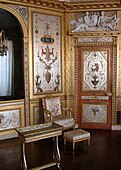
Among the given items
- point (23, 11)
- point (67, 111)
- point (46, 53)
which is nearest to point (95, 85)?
point (67, 111)

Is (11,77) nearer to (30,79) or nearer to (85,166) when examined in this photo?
(30,79)

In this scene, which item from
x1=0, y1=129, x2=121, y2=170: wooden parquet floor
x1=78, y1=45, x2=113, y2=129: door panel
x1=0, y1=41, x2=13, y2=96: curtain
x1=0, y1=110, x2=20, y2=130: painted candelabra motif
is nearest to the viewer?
x1=0, y1=129, x2=121, y2=170: wooden parquet floor

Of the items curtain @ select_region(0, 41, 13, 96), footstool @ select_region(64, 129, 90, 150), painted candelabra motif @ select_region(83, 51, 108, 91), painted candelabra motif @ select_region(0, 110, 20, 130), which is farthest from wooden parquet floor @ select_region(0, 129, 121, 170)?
painted candelabra motif @ select_region(83, 51, 108, 91)

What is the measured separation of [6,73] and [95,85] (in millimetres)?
2422

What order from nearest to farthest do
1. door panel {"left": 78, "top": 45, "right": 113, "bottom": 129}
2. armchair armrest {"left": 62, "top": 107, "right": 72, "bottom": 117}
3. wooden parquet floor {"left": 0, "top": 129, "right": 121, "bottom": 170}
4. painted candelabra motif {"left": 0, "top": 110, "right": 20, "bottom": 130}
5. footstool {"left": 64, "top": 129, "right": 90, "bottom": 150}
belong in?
wooden parquet floor {"left": 0, "top": 129, "right": 121, "bottom": 170} < footstool {"left": 64, "top": 129, "right": 90, "bottom": 150} < painted candelabra motif {"left": 0, "top": 110, "right": 20, "bottom": 130} < armchair armrest {"left": 62, "top": 107, "right": 72, "bottom": 117} < door panel {"left": 78, "top": 45, "right": 113, "bottom": 129}

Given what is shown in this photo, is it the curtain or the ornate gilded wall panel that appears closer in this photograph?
the ornate gilded wall panel

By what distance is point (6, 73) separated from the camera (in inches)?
233

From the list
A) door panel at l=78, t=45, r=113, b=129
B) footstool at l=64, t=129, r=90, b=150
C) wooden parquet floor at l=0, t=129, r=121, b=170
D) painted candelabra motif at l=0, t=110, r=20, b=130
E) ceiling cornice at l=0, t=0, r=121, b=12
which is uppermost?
ceiling cornice at l=0, t=0, r=121, b=12

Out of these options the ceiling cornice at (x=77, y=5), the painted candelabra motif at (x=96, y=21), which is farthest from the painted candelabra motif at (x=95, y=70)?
the ceiling cornice at (x=77, y=5)

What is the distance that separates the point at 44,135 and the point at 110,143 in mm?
2137

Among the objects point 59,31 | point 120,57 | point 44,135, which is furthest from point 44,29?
point 44,135

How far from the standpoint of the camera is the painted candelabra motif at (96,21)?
6.20 metres

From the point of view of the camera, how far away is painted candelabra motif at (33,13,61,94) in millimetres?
6031

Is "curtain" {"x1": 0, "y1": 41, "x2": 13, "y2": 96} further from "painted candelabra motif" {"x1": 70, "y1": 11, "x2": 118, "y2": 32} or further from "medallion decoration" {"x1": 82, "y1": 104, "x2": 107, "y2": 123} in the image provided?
"medallion decoration" {"x1": 82, "y1": 104, "x2": 107, "y2": 123}
